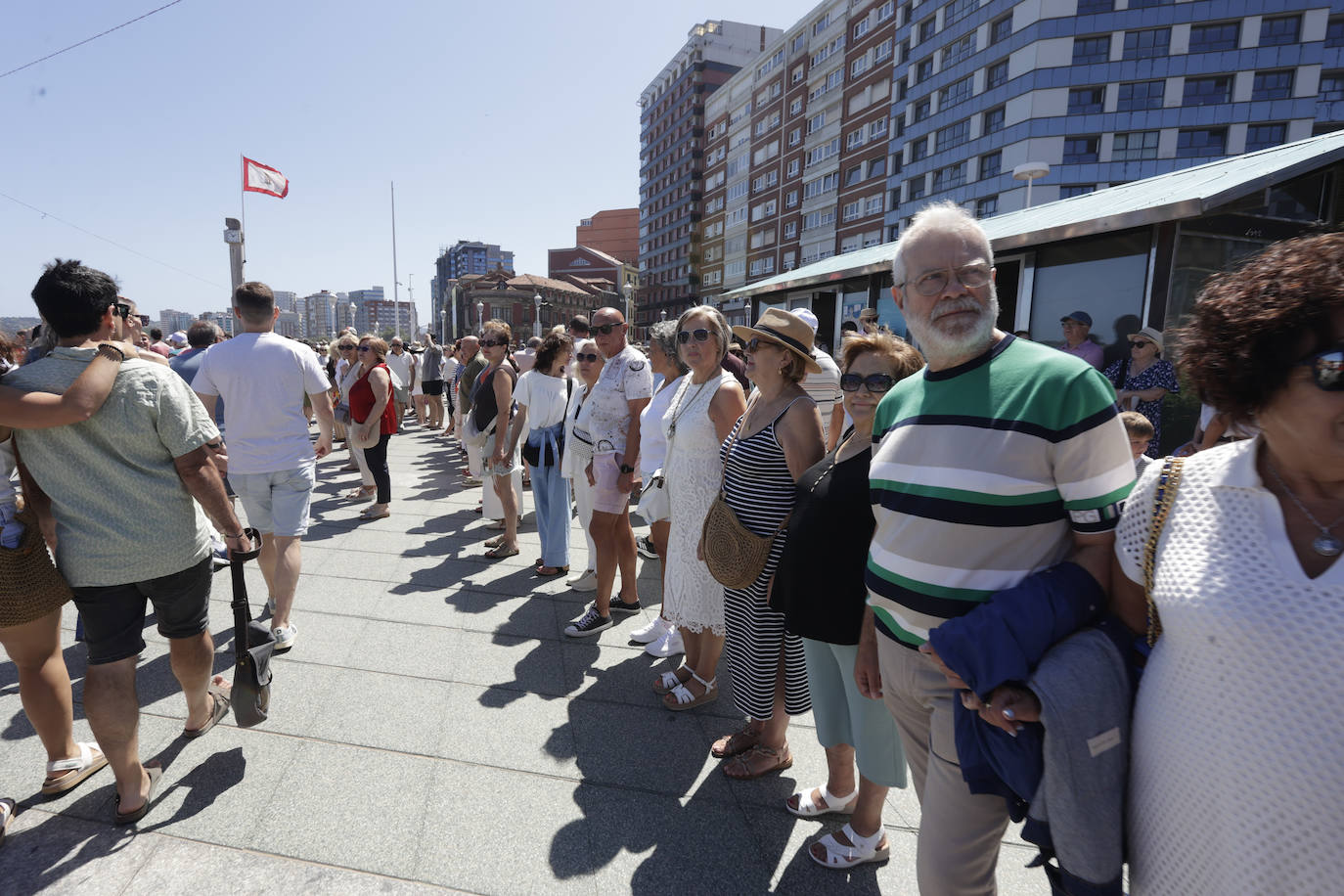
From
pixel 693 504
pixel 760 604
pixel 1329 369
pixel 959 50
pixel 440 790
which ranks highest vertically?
pixel 959 50

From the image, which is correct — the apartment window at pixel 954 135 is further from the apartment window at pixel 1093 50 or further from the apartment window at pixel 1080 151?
the apartment window at pixel 1093 50

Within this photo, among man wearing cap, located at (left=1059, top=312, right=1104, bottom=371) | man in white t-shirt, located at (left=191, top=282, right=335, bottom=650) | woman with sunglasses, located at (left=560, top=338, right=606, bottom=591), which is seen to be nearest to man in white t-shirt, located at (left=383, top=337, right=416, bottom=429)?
woman with sunglasses, located at (left=560, top=338, right=606, bottom=591)

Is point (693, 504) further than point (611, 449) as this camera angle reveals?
No

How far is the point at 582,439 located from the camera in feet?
13.9

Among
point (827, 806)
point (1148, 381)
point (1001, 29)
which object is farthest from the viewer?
point (1001, 29)

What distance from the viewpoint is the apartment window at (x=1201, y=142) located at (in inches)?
1330

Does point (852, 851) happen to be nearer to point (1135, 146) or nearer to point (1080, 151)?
point (1080, 151)

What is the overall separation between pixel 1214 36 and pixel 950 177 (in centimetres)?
1342

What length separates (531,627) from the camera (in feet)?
13.4

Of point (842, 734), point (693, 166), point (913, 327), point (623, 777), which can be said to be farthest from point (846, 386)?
point (693, 166)

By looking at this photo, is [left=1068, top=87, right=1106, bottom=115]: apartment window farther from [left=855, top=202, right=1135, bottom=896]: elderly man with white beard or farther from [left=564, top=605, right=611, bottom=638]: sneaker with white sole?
[left=855, top=202, right=1135, bottom=896]: elderly man with white beard

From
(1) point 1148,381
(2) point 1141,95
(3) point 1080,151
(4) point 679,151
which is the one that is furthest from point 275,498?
(4) point 679,151

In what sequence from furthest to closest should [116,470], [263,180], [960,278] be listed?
[263,180], [116,470], [960,278]

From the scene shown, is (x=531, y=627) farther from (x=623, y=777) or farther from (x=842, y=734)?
(x=842, y=734)
